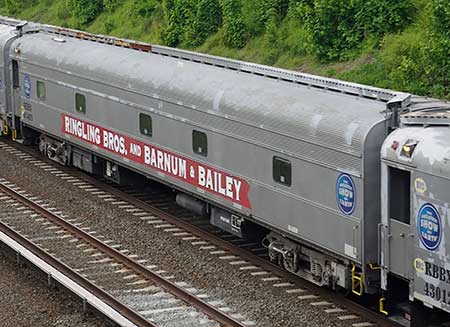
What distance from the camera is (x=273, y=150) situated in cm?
1666

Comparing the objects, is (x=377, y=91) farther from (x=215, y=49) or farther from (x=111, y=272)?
(x=215, y=49)

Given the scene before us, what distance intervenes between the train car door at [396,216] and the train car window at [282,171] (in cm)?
246

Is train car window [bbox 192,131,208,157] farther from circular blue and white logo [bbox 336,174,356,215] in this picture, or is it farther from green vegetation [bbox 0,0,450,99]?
green vegetation [bbox 0,0,450,99]

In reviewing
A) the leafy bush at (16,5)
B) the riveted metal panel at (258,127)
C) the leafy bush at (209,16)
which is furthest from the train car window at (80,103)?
the leafy bush at (16,5)

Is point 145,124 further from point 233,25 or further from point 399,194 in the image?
point 233,25

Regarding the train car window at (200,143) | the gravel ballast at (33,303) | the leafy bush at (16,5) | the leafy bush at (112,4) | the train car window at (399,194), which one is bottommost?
the gravel ballast at (33,303)

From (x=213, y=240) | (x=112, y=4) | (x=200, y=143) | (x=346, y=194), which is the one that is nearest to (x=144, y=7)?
(x=112, y=4)

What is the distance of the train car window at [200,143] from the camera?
61.8ft

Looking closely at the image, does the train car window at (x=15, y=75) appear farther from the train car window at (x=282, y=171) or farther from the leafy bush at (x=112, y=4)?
the leafy bush at (x=112, y=4)

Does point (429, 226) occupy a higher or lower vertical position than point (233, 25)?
higher

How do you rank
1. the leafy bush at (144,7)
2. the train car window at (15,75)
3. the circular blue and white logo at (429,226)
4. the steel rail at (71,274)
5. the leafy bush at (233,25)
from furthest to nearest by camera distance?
1. the leafy bush at (144,7)
2. the leafy bush at (233,25)
3. the train car window at (15,75)
4. the steel rail at (71,274)
5. the circular blue and white logo at (429,226)

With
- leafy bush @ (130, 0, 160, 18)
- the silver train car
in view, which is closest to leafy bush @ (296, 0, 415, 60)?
the silver train car

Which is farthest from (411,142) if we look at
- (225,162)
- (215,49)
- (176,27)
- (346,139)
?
(176,27)

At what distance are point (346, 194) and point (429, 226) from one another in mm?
1804
